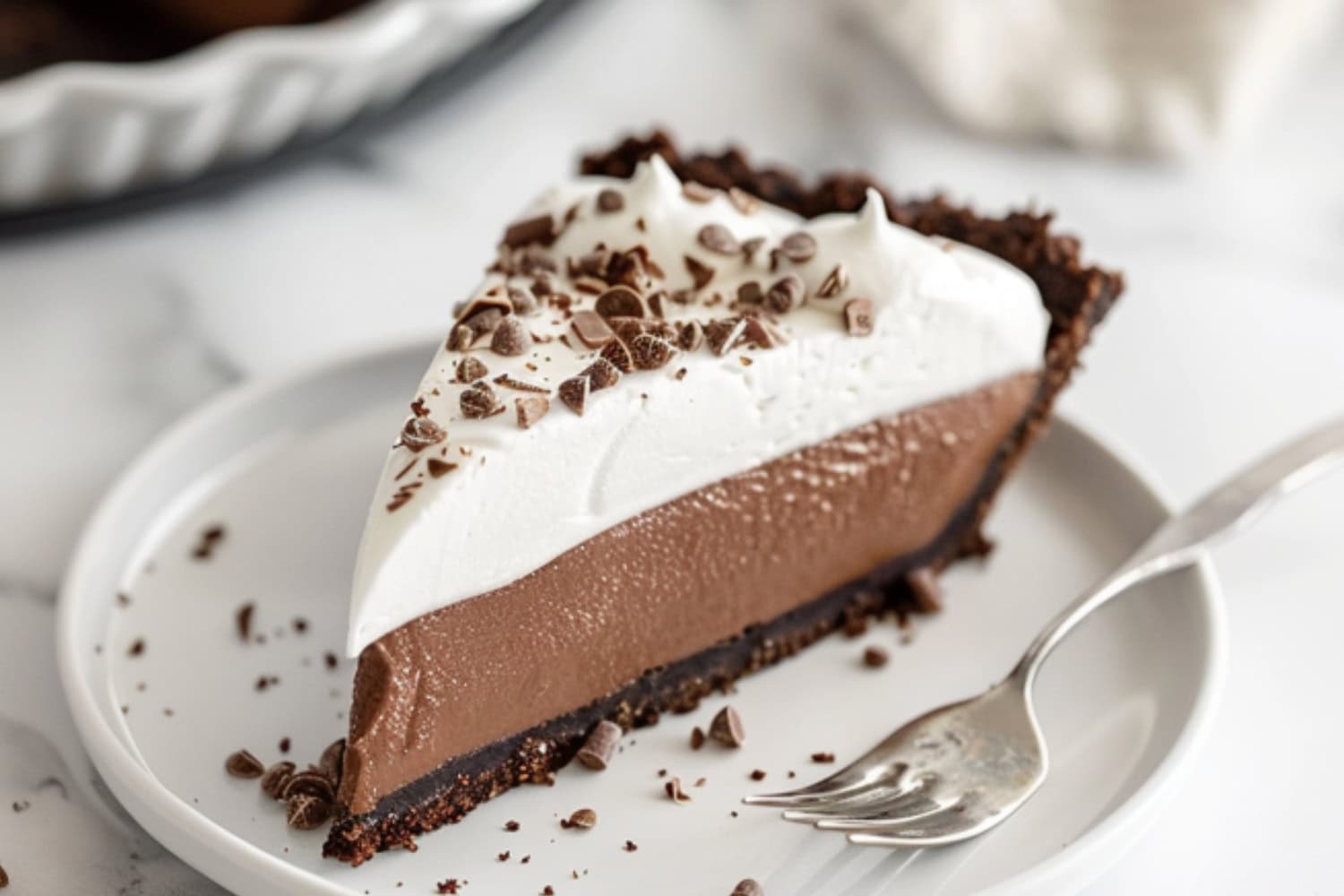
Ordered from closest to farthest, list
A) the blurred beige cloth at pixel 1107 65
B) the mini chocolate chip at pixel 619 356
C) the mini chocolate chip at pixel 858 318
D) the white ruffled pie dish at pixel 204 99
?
the mini chocolate chip at pixel 619 356 → the mini chocolate chip at pixel 858 318 → the white ruffled pie dish at pixel 204 99 → the blurred beige cloth at pixel 1107 65

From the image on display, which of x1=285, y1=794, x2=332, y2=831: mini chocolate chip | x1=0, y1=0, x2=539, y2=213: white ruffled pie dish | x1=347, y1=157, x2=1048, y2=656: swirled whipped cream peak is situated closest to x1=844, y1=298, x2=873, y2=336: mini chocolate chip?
x1=347, y1=157, x2=1048, y2=656: swirled whipped cream peak

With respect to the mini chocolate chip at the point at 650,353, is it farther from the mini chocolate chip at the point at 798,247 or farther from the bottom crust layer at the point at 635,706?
the bottom crust layer at the point at 635,706

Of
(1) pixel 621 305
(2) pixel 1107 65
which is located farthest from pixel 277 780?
(2) pixel 1107 65

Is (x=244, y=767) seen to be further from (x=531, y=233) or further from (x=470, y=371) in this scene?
(x=531, y=233)

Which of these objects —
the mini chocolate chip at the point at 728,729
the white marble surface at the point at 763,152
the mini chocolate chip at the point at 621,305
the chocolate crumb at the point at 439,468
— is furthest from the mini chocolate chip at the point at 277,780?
the mini chocolate chip at the point at 621,305

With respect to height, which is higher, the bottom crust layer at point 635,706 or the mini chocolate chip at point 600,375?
the mini chocolate chip at point 600,375

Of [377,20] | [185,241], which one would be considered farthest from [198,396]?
[377,20]

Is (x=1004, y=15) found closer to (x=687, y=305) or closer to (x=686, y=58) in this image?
(x=686, y=58)

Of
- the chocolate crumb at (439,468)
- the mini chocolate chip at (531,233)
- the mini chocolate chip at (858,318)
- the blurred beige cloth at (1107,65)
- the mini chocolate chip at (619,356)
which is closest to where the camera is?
the chocolate crumb at (439,468)
